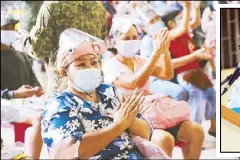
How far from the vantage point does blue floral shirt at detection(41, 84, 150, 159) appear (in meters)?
1.55

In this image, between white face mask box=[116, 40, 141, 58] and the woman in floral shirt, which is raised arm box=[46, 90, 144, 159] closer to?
the woman in floral shirt

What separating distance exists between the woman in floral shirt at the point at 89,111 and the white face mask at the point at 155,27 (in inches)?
8.1

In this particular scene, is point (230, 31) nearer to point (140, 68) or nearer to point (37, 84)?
point (140, 68)

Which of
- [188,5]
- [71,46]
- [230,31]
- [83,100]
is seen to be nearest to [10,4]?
[71,46]

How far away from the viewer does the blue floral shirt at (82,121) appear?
1.55m

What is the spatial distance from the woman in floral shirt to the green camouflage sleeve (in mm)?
51

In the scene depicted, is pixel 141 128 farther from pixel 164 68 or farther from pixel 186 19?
pixel 186 19

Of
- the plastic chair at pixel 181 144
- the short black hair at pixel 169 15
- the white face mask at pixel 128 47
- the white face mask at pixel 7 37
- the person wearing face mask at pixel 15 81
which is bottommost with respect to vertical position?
the plastic chair at pixel 181 144

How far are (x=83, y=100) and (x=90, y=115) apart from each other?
0.07 m

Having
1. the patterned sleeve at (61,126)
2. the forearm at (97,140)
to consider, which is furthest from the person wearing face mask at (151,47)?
the patterned sleeve at (61,126)

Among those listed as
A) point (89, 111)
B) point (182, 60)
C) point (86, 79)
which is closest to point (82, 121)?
point (89, 111)

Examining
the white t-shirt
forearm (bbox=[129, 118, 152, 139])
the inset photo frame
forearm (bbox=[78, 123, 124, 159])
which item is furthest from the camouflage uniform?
the inset photo frame

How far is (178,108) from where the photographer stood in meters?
1.64

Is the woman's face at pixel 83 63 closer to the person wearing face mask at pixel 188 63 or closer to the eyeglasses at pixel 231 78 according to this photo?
the person wearing face mask at pixel 188 63
